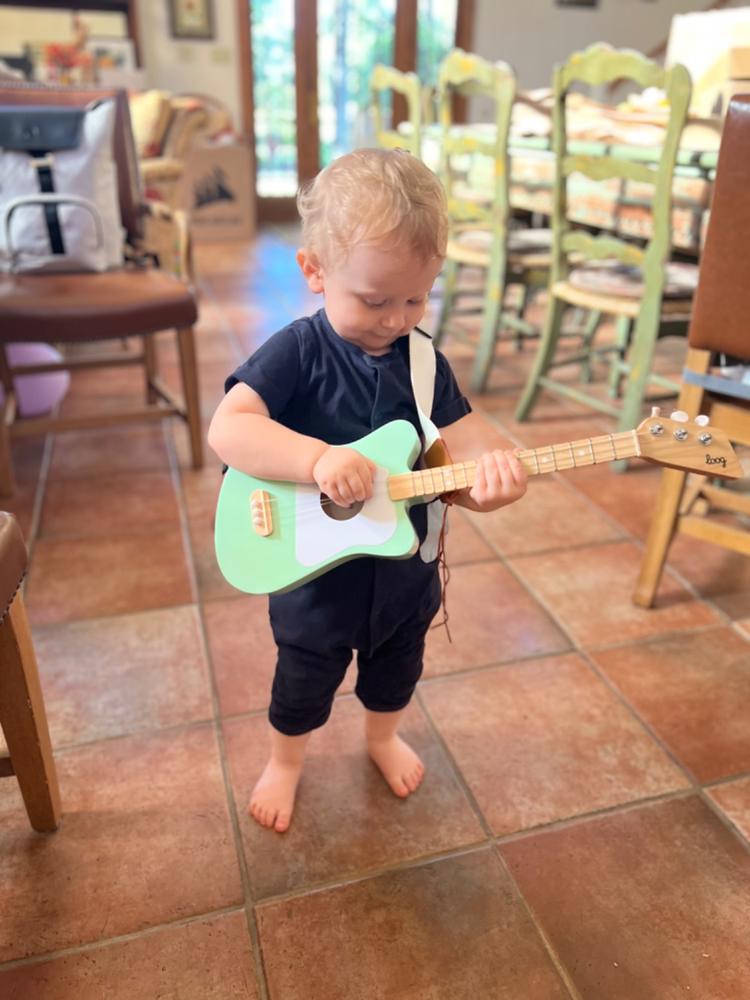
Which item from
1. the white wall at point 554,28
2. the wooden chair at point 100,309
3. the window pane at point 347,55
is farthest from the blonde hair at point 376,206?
the white wall at point 554,28

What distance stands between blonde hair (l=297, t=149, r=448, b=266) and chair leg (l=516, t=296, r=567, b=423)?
167cm

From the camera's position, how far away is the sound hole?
2.83 ft

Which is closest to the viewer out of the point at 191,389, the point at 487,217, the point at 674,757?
the point at 674,757

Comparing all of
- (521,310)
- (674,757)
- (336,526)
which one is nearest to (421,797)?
(674,757)

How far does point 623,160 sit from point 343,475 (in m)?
1.56

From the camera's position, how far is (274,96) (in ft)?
19.0

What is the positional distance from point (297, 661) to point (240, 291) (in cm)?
333

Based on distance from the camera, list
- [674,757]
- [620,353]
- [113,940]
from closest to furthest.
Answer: [113,940] < [674,757] < [620,353]

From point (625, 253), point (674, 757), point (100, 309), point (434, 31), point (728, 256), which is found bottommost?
point (674, 757)

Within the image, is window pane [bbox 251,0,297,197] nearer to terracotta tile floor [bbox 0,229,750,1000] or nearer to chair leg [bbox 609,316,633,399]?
chair leg [bbox 609,316,633,399]

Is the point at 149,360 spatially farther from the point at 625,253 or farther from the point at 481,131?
the point at 481,131

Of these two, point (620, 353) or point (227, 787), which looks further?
point (620, 353)

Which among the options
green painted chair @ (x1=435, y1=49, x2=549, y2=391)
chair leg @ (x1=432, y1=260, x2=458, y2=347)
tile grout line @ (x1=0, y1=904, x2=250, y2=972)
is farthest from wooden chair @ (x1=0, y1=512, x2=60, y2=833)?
chair leg @ (x1=432, y1=260, x2=458, y2=347)

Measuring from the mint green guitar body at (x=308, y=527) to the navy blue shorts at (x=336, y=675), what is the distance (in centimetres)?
14
